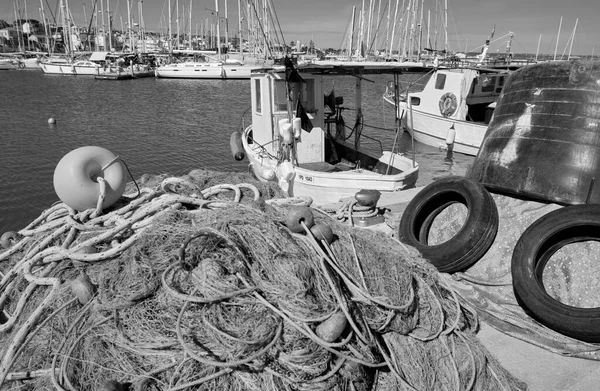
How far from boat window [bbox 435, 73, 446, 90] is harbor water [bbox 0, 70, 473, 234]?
3118 millimetres

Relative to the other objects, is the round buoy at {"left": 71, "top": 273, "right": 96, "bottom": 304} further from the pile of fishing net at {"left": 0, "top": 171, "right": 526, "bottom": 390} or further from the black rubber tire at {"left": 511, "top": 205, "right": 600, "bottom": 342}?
the black rubber tire at {"left": 511, "top": 205, "right": 600, "bottom": 342}

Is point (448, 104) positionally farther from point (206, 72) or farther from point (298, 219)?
point (206, 72)

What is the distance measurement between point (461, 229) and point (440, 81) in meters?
17.7

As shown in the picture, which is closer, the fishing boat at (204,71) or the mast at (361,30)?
the fishing boat at (204,71)

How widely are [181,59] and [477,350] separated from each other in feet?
247

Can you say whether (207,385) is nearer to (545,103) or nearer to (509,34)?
(545,103)

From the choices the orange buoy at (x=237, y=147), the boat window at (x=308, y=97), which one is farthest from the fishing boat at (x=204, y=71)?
the boat window at (x=308, y=97)

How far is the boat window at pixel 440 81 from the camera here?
2064 centimetres

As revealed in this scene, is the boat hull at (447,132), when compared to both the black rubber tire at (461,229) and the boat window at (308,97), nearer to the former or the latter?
the boat window at (308,97)

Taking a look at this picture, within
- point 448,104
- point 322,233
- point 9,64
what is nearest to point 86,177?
point 322,233

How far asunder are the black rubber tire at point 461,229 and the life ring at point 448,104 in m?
16.0

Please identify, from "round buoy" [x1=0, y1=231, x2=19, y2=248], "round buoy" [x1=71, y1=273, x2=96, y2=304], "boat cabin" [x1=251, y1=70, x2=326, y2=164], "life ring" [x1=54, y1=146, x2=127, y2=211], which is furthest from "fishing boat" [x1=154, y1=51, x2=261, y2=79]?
"round buoy" [x1=71, y1=273, x2=96, y2=304]

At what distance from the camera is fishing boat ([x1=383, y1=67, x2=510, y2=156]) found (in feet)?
63.3

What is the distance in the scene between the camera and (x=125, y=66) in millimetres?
59625
